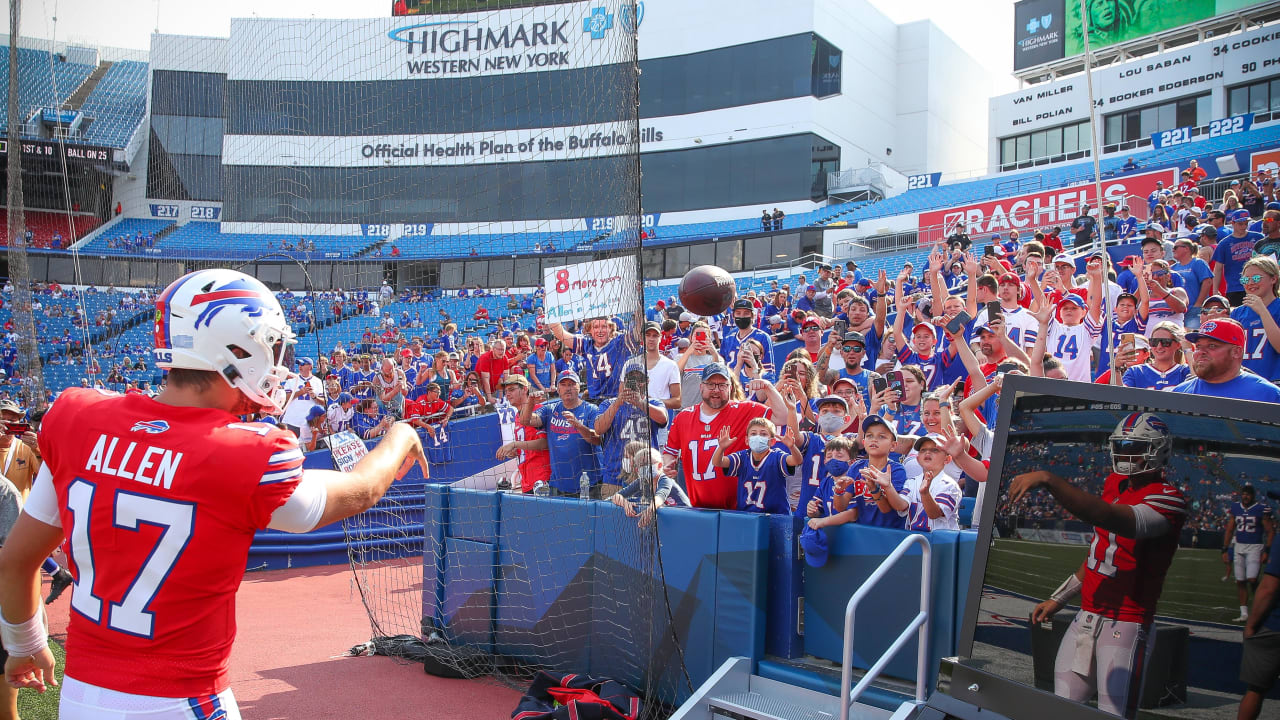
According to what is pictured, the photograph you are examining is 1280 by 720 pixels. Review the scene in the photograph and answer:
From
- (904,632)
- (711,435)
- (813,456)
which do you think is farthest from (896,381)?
(904,632)

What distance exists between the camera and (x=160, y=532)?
188 cm

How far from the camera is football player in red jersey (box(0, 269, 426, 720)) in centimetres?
189

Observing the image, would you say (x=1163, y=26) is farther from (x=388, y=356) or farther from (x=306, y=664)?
(x=306, y=664)

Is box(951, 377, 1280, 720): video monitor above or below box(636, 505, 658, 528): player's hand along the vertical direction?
above

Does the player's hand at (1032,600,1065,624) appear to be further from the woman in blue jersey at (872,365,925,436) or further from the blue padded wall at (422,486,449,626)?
the blue padded wall at (422,486,449,626)

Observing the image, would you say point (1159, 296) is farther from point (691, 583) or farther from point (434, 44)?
point (434, 44)

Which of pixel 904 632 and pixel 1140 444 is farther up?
pixel 1140 444

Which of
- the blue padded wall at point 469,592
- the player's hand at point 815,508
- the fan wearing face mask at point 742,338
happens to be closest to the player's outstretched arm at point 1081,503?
the player's hand at point 815,508

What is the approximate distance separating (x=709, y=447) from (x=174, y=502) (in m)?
4.01

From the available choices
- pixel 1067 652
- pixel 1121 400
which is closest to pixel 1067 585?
pixel 1067 652

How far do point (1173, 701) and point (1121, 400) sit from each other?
0.72 m

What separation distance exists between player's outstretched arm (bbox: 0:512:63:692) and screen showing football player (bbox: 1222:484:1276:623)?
2679 mm

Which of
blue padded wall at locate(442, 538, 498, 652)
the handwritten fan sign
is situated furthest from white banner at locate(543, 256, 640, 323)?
blue padded wall at locate(442, 538, 498, 652)

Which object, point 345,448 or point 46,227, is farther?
point 46,227
